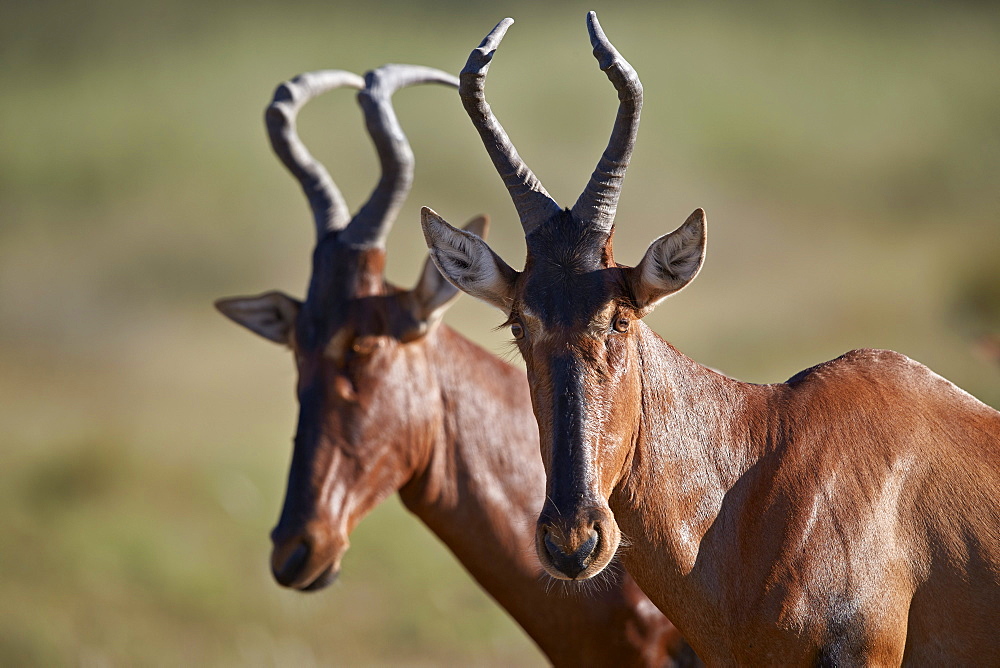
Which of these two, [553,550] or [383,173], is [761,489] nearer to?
[553,550]

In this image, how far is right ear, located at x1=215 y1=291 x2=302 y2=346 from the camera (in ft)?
24.7

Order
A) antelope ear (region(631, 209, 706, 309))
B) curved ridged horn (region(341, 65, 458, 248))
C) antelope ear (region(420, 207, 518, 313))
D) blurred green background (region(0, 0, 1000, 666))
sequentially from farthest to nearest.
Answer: blurred green background (region(0, 0, 1000, 666)), curved ridged horn (region(341, 65, 458, 248)), antelope ear (region(420, 207, 518, 313)), antelope ear (region(631, 209, 706, 309))

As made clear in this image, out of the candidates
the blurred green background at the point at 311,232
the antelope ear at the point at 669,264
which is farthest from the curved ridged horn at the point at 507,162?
the blurred green background at the point at 311,232

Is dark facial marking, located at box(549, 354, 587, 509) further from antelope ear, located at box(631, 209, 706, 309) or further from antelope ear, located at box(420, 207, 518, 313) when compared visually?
antelope ear, located at box(420, 207, 518, 313)

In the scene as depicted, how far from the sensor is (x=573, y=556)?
172 inches

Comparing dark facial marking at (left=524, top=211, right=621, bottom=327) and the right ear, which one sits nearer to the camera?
dark facial marking at (left=524, top=211, right=621, bottom=327)

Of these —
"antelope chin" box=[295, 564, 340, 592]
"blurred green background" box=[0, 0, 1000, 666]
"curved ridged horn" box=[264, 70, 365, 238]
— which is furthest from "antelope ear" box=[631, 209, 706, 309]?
"blurred green background" box=[0, 0, 1000, 666]

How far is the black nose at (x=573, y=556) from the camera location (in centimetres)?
436

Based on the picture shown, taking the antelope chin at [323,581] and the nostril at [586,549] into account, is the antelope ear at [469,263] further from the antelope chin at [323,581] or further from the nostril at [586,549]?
the antelope chin at [323,581]

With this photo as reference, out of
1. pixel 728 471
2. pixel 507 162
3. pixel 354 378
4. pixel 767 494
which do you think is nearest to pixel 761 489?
pixel 767 494

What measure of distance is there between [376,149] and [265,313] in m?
1.39

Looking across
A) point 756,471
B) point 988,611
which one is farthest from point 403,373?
point 988,611

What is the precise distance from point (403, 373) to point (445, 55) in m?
24.4

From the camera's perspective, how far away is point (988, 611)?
4.57 metres
